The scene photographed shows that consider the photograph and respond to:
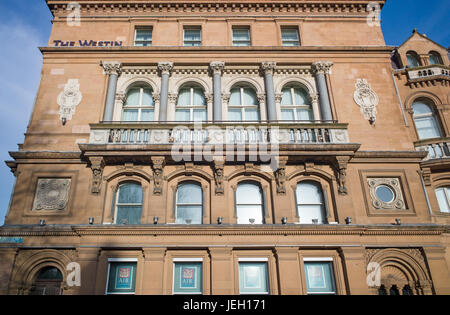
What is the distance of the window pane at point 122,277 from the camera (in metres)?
13.3

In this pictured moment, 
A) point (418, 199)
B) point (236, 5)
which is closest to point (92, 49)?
point (236, 5)

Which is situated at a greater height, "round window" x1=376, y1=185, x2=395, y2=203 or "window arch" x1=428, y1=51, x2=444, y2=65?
"window arch" x1=428, y1=51, x2=444, y2=65

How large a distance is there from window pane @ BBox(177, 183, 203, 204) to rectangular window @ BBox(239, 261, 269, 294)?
3194mm

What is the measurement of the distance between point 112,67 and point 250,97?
6897 mm

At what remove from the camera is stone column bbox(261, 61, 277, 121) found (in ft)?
54.3

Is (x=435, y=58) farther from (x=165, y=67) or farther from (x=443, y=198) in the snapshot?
(x=165, y=67)

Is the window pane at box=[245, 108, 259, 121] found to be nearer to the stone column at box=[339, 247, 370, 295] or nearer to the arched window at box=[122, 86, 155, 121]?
the arched window at box=[122, 86, 155, 121]

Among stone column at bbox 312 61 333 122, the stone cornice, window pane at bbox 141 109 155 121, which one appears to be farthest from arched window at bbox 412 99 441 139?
window pane at bbox 141 109 155 121

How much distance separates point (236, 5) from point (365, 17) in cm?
700

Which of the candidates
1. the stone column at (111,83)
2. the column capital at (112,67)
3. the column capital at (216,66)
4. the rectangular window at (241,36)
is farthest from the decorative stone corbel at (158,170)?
the rectangular window at (241,36)

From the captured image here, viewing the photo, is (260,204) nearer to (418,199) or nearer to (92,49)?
(418,199)

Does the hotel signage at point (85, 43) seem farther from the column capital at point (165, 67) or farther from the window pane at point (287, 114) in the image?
the window pane at point (287, 114)

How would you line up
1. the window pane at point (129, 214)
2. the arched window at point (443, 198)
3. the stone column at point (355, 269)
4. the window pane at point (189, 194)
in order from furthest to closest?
1. the arched window at point (443, 198)
2. the window pane at point (189, 194)
3. the window pane at point (129, 214)
4. the stone column at point (355, 269)

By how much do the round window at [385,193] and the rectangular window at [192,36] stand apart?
11310mm
